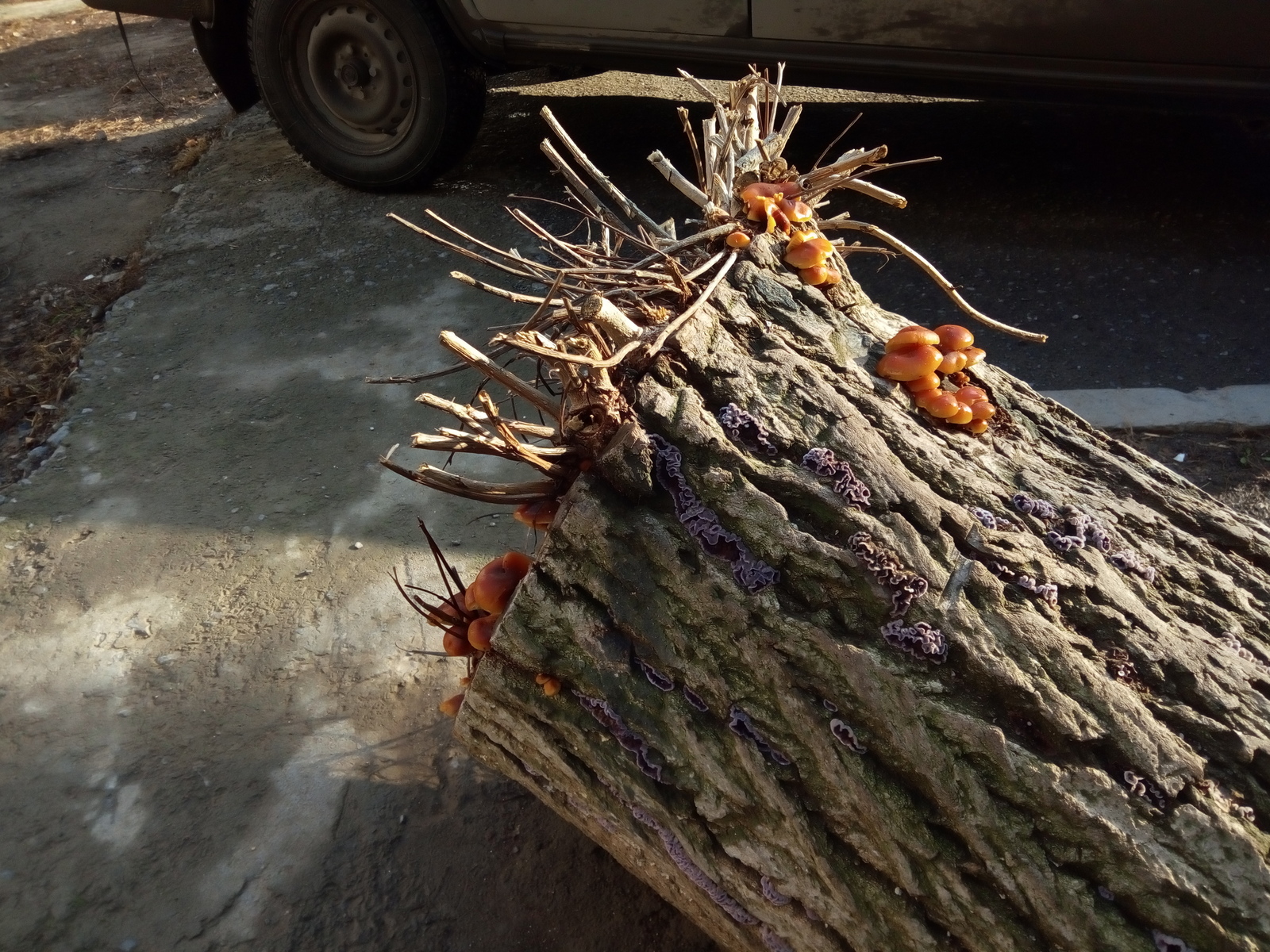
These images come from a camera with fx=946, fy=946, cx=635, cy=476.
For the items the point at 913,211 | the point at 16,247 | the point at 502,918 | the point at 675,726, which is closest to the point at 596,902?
the point at 502,918

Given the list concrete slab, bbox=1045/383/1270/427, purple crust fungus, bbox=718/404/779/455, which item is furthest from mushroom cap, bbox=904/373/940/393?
concrete slab, bbox=1045/383/1270/427

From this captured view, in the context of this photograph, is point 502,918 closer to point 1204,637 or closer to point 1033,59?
point 1204,637

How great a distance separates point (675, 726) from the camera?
58.9 inches

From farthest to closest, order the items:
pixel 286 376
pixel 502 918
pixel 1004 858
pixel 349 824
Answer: pixel 286 376 → pixel 349 824 → pixel 502 918 → pixel 1004 858

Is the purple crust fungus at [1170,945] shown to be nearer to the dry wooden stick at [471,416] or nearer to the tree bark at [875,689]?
the tree bark at [875,689]

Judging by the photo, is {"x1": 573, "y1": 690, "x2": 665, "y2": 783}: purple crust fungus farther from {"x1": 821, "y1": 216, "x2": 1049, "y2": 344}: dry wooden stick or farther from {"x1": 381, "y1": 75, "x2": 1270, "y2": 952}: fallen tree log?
{"x1": 821, "y1": 216, "x2": 1049, "y2": 344}: dry wooden stick

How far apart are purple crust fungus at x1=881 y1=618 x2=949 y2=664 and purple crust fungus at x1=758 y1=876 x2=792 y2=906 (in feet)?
1.46

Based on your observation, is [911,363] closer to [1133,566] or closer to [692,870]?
[1133,566]

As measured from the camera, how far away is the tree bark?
1.33 m

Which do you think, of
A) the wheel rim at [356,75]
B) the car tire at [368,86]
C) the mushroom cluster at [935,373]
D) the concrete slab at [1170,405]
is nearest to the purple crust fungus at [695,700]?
the mushroom cluster at [935,373]

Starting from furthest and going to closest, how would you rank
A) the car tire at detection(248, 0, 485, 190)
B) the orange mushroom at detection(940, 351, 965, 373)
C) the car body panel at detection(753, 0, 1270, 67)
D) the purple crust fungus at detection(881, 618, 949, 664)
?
the car tire at detection(248, 0, 485, 190)
the car body panel at detection(753, 0, 1270, 67)
the orange mushroom at detection(940, 351, 965, 373)
the purple crust fungus at detection(881, 618, 949, 664)

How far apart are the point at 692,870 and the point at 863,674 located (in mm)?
479

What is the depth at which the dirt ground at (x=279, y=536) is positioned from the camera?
2115 mm

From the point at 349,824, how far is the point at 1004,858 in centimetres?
151
